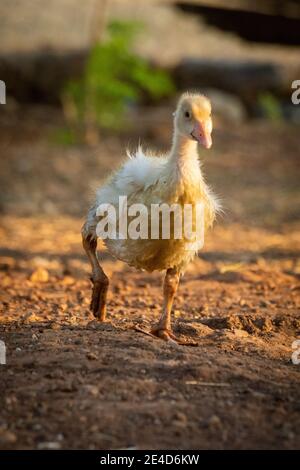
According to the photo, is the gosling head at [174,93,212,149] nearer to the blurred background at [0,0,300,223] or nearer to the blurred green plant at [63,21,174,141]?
the blurred background at [0,0,300,223]

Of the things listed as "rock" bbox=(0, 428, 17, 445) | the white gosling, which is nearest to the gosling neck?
the white gosling

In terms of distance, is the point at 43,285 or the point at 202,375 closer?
the point at 202,375

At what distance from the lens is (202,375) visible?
4.74 m

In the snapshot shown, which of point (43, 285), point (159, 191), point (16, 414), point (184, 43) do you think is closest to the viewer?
point (16, 414)

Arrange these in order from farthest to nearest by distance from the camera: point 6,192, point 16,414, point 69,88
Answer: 1. point 69,88
2. point 6,192
3. point 16,414

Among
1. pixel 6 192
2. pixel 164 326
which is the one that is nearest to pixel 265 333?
pixel 164 326

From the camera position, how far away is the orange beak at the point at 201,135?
5328mm

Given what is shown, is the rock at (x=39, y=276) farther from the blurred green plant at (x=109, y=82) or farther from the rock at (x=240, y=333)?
the blurred green plant at (x=109, y=82)

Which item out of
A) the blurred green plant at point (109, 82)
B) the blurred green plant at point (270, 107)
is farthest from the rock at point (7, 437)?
the blurred green plant at point (270, 107)

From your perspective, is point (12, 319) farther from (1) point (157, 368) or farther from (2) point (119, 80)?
(2) point (119, 80)

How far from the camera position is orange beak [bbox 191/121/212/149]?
17.5 feet

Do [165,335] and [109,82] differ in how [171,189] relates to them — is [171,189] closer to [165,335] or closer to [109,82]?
[165,335]

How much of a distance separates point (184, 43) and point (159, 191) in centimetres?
1208

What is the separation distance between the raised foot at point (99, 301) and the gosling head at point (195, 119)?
1.27 meters
